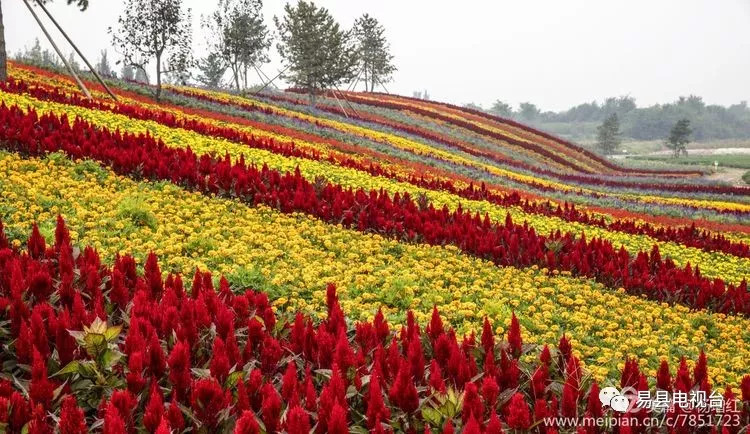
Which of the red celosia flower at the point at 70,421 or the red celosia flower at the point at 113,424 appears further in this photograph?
the red celosia flower at the point at 70,421

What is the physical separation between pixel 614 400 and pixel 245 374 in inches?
90.3

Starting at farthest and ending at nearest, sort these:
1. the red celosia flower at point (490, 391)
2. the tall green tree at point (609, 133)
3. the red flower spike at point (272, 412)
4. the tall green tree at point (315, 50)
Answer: the tall green tree at point (609, 133), the tall green tree at point (315, 50), the red celosia flower at point (490, 391), the red flower spike at point (272, 412)

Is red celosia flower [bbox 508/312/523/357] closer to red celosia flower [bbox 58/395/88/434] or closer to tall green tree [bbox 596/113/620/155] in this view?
red celosia flower [bbox 58/395/88/434]

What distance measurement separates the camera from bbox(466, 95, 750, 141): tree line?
126 meters

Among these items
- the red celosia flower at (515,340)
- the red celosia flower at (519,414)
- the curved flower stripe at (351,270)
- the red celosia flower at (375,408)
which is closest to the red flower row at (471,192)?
the curved flower stripe at (351,270)

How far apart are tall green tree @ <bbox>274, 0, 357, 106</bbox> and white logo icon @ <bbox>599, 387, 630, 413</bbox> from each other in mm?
34716

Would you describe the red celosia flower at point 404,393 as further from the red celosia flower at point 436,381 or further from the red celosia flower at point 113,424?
the red celosia flower at point 113,424

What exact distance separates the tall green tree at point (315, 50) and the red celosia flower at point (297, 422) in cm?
3528

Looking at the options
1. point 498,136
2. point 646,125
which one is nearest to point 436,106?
point 498,136

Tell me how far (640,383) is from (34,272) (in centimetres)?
428

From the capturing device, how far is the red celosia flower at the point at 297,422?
2979 millimetres

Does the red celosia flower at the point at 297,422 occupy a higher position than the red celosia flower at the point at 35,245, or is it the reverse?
the red celosia flower at the point at 35,245

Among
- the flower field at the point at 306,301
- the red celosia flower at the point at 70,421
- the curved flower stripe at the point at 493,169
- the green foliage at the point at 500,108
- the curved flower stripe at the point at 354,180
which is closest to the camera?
the red celosia flower at the point at 70,421

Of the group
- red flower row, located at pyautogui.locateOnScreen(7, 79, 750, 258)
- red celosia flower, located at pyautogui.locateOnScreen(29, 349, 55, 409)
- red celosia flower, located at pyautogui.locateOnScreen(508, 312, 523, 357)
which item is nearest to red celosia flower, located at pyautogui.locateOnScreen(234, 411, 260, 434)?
red celosia flower, located at pyautogui.locateOnScreen(29, 349, 55, 409)
